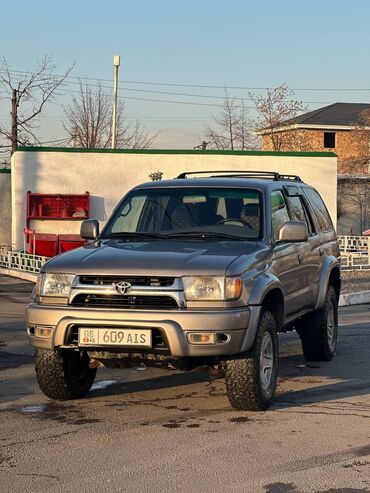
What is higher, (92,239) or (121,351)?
(92,239)

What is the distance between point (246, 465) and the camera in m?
5.14

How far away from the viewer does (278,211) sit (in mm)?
7730

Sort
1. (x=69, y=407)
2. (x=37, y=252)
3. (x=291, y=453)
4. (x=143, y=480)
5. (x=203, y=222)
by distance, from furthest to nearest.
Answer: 1. (x=37, y=252)
2. (x=203, y=222)
3. (x=69, y=407)
4. (x=291, y=453)
5. (x=143, y=480)

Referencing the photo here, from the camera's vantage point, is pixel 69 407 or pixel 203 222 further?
pixel 203 222

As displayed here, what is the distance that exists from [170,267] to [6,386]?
2462mm

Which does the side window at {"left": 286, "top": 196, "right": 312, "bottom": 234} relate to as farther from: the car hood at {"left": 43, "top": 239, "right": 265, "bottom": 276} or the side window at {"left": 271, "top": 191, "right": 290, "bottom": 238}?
the car hood at {"left": 43, "top": 239, "right": 265, "bottom": 276}

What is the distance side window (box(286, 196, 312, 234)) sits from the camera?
26.9ft

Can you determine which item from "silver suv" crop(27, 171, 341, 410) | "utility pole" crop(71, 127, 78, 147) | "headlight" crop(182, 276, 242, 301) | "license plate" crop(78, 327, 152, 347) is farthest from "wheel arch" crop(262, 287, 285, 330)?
"utility pole" crop(71, 127, 78, 147)

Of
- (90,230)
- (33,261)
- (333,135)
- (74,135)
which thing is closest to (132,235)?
(90,230)

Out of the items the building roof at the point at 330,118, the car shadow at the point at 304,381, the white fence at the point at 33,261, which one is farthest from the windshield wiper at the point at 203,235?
the building roof at the point at 330,118

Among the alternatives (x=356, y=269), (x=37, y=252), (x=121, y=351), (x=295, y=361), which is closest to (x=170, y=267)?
(x=121, y=351)

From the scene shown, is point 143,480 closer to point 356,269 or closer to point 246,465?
point 246,465

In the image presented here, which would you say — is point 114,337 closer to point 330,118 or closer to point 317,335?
point 317,335

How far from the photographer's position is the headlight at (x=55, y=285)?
20.6 ft
